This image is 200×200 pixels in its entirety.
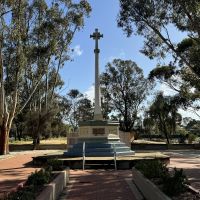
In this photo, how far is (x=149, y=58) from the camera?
88.4 ft

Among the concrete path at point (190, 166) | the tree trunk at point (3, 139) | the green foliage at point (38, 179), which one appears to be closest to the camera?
the green foliage at point (38, 179)

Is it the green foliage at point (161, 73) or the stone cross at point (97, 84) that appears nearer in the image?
the stone cross at point (97, 84)

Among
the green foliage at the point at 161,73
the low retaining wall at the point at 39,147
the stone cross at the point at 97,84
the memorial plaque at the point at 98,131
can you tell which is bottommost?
the low retaining wall at the point at 39,147

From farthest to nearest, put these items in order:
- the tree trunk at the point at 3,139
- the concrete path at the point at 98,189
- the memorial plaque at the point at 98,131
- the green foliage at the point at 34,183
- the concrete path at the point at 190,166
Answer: the tree trunk at the point at 3,139
the memorial plaque at the point at 98,131
the concrete path at the point at 190,166
the concrete path at the point at 98,189
the green foliage at the point at 34,183

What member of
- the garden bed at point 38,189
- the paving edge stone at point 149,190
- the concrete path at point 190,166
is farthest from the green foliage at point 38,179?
the concrete path at point 190,166

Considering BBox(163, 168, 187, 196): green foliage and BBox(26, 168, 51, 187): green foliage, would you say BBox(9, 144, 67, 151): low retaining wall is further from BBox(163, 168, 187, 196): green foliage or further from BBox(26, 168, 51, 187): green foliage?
BBox(163, 168, 187, 196): green foliage

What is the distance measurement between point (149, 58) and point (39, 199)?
19.5 meters

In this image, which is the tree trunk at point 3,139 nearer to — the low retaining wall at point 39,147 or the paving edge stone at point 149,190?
the low retaining wall at point 39,147

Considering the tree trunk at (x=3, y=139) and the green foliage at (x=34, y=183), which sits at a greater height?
the tree trunk at (x=3, y=139)

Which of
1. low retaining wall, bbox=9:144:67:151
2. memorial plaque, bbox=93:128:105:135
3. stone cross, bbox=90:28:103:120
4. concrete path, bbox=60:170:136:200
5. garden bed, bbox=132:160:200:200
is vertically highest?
stone cross, bbox=90:28:103:120

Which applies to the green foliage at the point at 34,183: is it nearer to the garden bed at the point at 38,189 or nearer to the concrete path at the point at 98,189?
the garden bed at the point at 38,189

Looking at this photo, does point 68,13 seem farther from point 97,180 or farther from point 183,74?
point 97,180

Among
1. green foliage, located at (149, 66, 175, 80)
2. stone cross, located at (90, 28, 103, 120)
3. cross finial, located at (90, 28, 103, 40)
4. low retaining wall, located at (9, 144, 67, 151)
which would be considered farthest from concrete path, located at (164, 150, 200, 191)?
low retaining wall, located at (9, 144, 67, 151)

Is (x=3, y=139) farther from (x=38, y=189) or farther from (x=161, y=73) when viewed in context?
(x=38, y=189)
